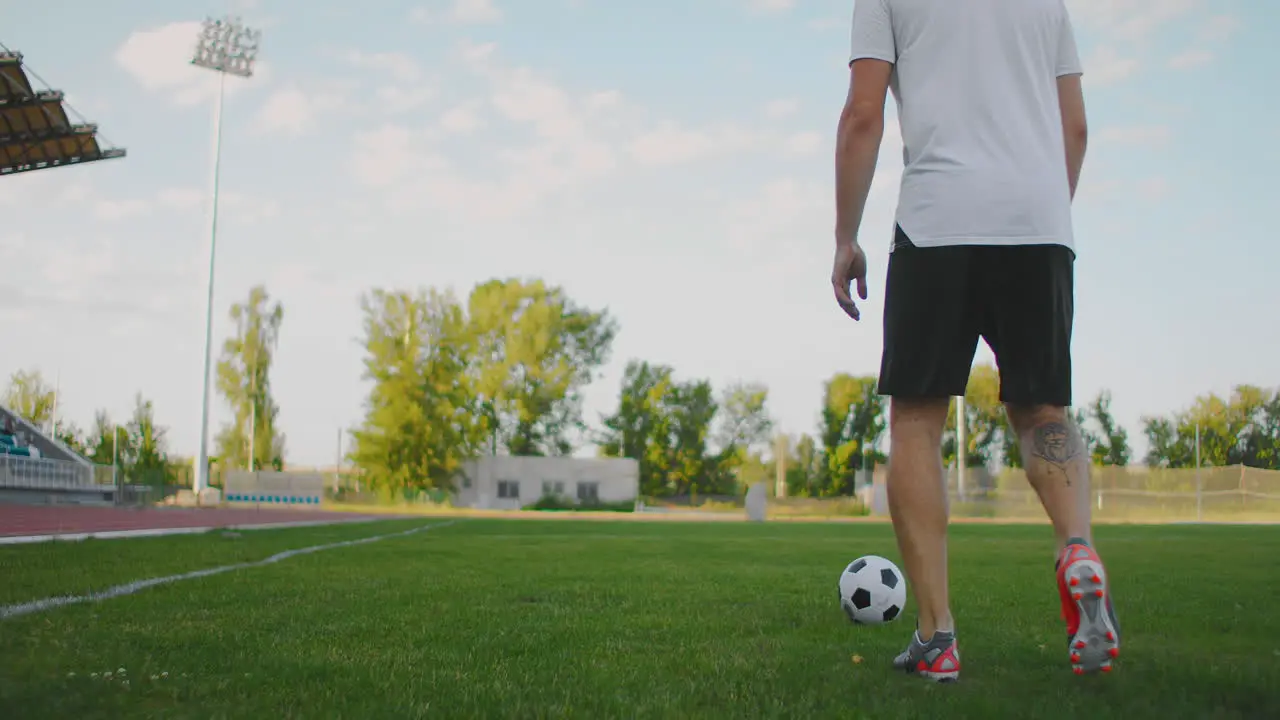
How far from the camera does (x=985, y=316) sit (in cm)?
262

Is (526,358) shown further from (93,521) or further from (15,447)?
(93,521)

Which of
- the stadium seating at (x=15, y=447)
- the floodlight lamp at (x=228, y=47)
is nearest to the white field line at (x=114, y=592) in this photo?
the stadium seating at (x=15, y=447)

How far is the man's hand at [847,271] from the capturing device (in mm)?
2818

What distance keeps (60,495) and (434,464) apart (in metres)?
28.7

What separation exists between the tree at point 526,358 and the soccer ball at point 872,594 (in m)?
56.9

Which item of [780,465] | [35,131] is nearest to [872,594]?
[35,131]

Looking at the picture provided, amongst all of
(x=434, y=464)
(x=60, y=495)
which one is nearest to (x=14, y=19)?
(x=60, y=495)

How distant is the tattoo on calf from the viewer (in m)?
2.61

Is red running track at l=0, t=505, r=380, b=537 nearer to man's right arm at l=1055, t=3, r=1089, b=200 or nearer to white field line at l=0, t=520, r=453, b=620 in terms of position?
white field line at l=0, t=520, r=453, b=620

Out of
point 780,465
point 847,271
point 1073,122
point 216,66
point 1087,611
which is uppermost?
point 216,66

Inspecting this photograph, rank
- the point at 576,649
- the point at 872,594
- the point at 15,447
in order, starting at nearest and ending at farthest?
the point at 576,649 → the point at 872,594 → the point at 15,447

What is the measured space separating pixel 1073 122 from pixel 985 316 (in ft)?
2.51

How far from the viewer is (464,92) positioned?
26.7 m

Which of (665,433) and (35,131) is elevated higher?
(35,131)
